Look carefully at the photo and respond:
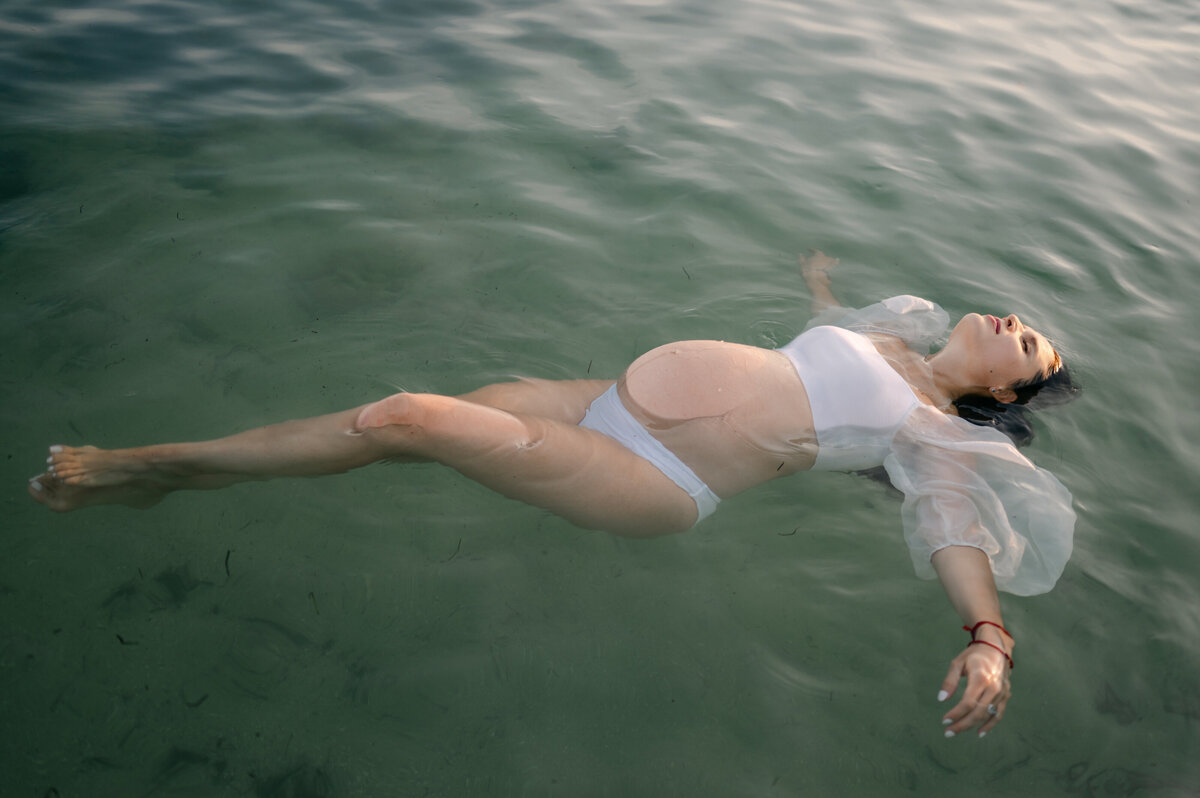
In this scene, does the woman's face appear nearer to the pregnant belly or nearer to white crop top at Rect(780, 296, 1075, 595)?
white crop top at Rect(780, 296, 1075, 595)

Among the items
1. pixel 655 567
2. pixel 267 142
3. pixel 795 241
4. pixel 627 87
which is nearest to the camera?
pixel 655 567

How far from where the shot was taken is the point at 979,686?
2488 mm

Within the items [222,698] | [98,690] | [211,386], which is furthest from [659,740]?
[211,386]

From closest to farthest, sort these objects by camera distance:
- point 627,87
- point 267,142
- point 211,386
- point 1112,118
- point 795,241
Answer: point 211,386, point 795,241, point 267,142, point 627,87, point 1112,118

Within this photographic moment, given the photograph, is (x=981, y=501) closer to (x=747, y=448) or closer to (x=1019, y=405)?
(x=1019, y=405)

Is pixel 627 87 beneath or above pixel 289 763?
above

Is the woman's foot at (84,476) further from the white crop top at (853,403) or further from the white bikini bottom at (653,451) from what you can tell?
the white crop top at (853,403)

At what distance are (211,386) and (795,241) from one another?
3.56 m

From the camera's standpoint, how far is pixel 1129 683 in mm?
3090

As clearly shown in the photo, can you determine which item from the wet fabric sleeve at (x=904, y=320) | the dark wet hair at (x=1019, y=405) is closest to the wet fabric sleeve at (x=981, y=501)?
the dark wet hair at (x=1019, y=405)

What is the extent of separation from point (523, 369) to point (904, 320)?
1931 millimetres

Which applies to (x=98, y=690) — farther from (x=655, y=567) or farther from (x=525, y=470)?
(x=655, y=567)

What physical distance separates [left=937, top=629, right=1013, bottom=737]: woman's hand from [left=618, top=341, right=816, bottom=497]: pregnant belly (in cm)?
103

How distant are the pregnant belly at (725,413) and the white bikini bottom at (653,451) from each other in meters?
0.03
